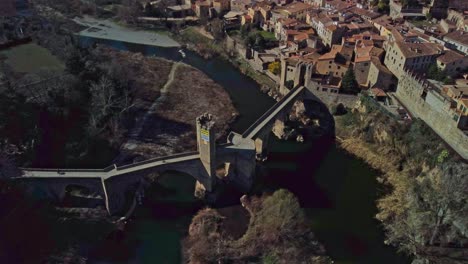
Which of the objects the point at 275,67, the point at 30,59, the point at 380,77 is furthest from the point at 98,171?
the point at 380,77

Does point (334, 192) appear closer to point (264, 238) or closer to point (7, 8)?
point (264, 238)

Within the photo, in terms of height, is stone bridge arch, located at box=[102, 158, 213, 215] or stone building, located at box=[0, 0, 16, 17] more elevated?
stone building, located at box=[0, 0, 16, 17]

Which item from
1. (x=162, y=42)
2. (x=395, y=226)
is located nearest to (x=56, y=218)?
(x=395, y=226)

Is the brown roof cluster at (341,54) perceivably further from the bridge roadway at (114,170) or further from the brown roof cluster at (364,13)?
the bridge roadway at (114,170)

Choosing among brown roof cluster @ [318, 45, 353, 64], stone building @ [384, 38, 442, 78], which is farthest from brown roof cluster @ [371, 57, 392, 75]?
brown roof cluster @ [318, 45, 353, 64]

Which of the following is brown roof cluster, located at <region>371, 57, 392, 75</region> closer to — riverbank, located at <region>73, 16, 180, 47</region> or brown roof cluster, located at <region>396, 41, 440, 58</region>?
brown roof cluster, located at <region>396, 41, 440, 58</region>

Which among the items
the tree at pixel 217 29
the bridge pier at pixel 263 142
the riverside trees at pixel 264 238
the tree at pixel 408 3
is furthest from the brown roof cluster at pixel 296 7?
the riverside trees at pixel 264 238

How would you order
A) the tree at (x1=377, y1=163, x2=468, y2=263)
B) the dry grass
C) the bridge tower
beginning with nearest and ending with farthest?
the tree at (x1=377, y1=163, x2=468, y2=263)
the bridge tower
the dry grass
